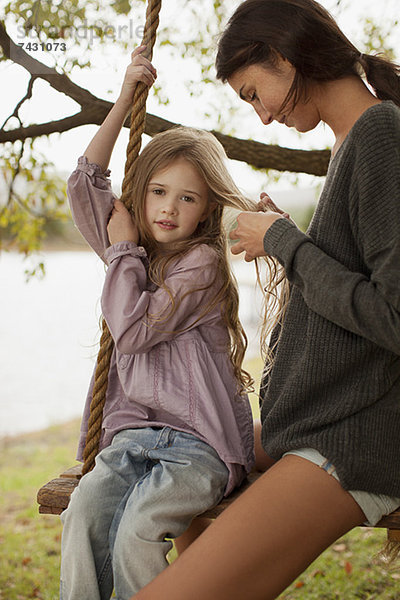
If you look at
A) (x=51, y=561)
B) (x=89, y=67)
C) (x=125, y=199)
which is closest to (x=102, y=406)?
(x=125, y=199)

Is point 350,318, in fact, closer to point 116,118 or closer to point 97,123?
point 116,118

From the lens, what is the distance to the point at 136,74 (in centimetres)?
209

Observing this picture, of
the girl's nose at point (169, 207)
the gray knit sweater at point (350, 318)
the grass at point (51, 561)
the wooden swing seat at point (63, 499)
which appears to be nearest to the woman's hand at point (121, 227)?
the girl's nose at point (169, 207)

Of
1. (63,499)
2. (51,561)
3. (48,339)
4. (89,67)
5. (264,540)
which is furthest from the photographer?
(48,339)

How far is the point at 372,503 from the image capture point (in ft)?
5.75

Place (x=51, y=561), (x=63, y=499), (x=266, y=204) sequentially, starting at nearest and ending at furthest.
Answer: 1. (x=63, y=499)
2. (x=266, y=204)
3. (x=51, y=561)

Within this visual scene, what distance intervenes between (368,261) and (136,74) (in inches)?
37.2

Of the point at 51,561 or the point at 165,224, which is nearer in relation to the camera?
the point at 165,224

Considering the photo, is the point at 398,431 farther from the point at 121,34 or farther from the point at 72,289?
the point at 72,289

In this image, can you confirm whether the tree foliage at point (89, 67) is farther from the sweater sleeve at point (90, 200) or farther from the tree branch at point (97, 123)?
the sweater sleeve at point (90, 200)

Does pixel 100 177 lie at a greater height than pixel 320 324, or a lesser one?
greater

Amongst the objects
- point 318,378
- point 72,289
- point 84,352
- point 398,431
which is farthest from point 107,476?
point 72,289

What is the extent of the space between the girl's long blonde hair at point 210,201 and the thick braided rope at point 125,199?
65 millimetres

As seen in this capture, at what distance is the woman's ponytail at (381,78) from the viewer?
1858mm
